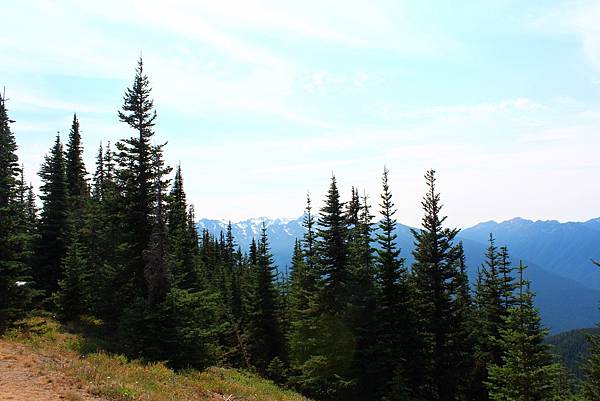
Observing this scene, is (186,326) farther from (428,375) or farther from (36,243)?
(36,243)

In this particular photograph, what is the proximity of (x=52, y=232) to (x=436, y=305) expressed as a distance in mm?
32687

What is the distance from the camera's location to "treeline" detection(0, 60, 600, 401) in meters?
22.9

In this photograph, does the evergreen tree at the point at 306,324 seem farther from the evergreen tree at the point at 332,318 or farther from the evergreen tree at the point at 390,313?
the evergreen tree at the point at 390,313

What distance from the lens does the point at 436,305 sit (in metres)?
30.0

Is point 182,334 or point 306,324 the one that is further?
point 306,324

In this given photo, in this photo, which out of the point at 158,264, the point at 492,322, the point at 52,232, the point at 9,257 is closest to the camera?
the point at 9,257

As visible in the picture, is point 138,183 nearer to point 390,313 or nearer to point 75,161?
point 390,313

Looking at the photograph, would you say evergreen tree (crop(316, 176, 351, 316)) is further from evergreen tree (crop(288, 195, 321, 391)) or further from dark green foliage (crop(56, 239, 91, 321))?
dark green foliage (crop(56, 239, 91, 321))

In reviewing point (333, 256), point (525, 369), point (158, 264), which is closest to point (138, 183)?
point (158, 264)

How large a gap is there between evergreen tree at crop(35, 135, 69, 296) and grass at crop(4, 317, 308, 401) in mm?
14046

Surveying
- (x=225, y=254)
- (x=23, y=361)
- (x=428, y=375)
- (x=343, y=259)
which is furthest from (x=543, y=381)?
(x=225, y=254)

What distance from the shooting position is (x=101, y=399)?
12.5m

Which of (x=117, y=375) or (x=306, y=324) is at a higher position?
(x=117, y=375)

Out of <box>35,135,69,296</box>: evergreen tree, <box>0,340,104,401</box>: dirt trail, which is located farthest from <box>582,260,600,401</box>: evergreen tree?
<box>35,135,69,296</box>: evergreen tree
